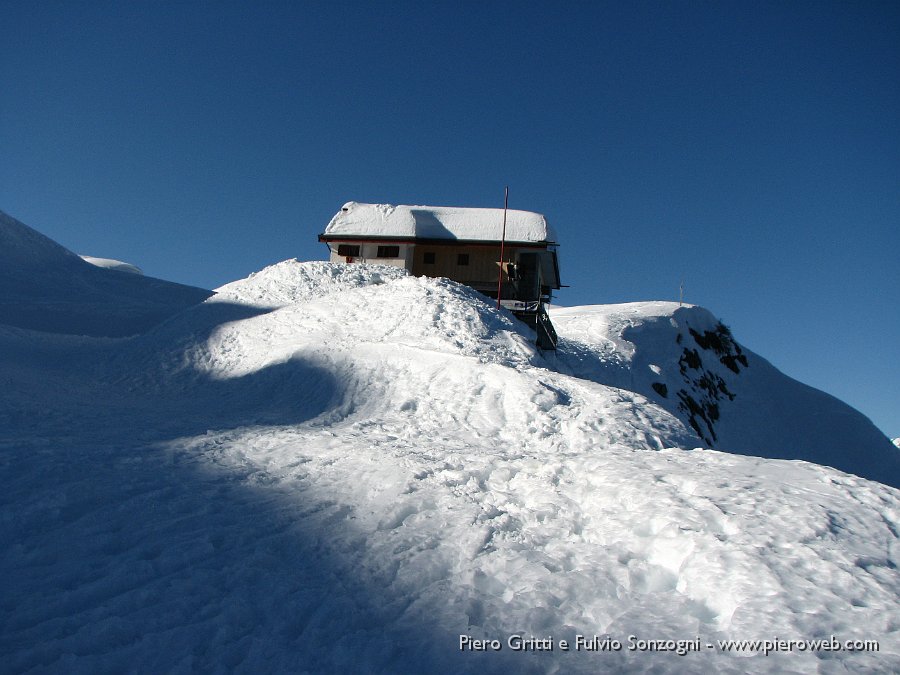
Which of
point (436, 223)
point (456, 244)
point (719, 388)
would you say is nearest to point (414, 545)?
point (456, 244)

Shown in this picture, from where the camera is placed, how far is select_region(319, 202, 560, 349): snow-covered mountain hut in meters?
29.5

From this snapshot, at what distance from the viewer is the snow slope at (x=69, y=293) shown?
89.1 feet

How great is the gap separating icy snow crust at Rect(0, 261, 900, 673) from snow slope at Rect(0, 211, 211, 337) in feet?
61.2

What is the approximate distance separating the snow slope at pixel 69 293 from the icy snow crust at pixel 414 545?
1865 centimetres

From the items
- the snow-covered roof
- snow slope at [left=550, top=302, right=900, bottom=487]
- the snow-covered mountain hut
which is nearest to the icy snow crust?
snow slope at [left=550, top=302, right=900, bottom=487]

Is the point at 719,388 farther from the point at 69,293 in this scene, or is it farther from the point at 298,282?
the point at 69,293

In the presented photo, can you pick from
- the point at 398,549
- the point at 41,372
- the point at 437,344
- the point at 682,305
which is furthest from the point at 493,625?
the point at 682,305

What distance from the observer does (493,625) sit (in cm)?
454

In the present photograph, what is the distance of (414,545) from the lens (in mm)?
5781

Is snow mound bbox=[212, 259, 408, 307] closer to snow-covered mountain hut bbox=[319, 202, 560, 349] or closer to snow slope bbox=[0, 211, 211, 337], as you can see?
snow-covered mountain hut bbox=[319, 202, 560, 349]

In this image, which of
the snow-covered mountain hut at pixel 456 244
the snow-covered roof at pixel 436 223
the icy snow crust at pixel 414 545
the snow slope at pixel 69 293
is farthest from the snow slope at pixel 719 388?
the snow slope at pixel 69 293

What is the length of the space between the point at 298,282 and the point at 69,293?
1868cm

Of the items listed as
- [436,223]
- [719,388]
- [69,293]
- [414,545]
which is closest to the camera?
[414,545]

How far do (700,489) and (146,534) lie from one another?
19.7 ft
